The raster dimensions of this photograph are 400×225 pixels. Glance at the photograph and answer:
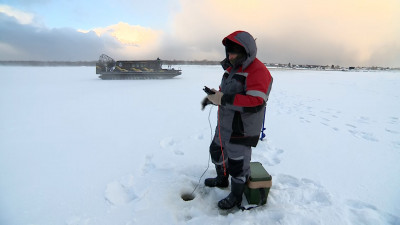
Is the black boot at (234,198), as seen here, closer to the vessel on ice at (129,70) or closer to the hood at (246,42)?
the hood at (246,42)

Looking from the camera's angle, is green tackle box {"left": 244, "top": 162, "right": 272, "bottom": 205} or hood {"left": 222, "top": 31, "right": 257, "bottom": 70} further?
green tackle box {"left": 244, "top": 162, "right": 272, "bottom": 205}

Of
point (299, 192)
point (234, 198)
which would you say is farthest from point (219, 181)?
point (299, 192)

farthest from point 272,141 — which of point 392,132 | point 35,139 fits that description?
point 35,139

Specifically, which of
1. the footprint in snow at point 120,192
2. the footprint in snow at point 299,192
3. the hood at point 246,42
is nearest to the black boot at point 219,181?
the footprint in snow at point 299,192

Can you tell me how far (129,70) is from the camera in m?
18.7

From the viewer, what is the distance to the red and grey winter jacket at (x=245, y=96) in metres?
1.90

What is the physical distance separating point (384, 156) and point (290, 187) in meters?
2.13

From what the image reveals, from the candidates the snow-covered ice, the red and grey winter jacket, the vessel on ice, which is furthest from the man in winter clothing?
the vessel on ice

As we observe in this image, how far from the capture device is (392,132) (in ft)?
15.8

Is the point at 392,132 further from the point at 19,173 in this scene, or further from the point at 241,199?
the point at 19,173

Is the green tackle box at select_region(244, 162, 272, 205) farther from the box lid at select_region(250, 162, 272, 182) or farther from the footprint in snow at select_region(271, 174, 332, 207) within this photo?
the footprint in snow at select_region(271, 174, 332, 207)

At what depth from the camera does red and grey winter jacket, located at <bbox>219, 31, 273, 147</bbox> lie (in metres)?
1.90

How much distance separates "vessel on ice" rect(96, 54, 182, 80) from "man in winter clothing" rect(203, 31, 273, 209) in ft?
56.5

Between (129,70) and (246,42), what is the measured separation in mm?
18184
